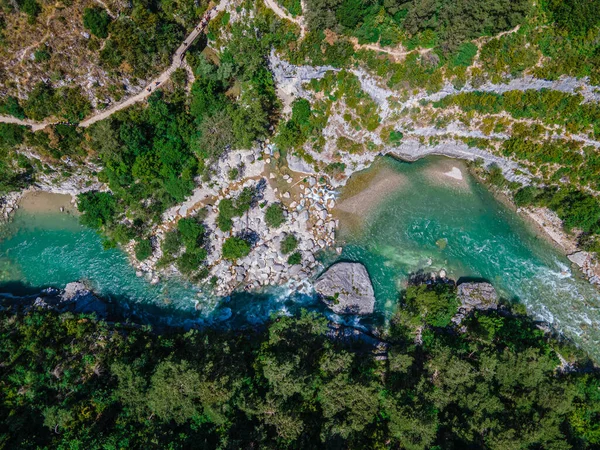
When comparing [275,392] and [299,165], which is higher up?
[299,165]

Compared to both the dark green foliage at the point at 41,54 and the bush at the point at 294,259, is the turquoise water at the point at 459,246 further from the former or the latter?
the dark green foliage at the point at 41,54

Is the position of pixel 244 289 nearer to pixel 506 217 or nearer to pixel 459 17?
pixel 506 217

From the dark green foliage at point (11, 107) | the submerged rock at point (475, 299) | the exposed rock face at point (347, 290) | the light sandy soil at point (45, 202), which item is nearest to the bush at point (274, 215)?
the exposed rock face at point (347, 290)

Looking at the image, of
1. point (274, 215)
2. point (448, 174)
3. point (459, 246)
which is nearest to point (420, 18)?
point (448, 174)

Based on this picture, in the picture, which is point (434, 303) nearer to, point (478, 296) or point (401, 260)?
point (478, 296)

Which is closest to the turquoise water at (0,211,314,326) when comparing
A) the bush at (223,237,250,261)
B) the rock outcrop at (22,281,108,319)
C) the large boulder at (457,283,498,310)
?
the rock outcrop at (22,281,108,319)

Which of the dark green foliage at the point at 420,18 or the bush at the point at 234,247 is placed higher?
the dark green foliage at the point at 420,18
